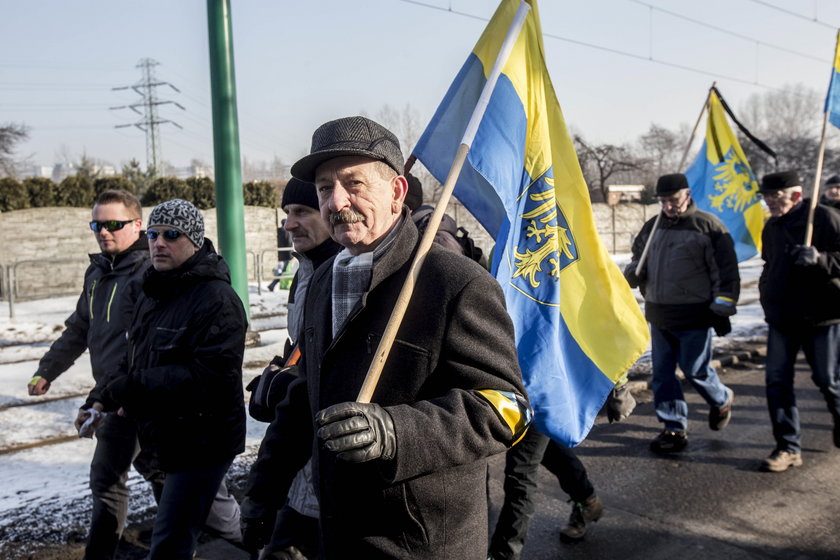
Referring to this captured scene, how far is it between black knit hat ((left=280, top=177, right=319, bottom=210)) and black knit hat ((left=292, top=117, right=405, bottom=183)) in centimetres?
122

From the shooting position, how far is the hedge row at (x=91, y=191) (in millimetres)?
18672

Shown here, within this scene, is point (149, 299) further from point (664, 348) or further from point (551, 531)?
point (664, 348)

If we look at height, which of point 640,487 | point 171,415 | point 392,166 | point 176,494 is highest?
point 392,166

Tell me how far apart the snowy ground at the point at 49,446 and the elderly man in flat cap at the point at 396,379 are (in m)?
2.71

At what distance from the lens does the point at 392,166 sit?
83.1 inches

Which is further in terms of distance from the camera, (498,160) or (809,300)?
(809,300)

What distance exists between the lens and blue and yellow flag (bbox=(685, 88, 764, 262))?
7188 millimetres

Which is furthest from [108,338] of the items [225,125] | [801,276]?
[225,125]

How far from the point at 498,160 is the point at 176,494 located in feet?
6.25

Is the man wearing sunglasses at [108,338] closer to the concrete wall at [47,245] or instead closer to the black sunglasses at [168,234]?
the black sunglasses at [168,234]

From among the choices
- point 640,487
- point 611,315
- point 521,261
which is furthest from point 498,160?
point 640,487

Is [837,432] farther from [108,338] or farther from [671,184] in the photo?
[108,338]

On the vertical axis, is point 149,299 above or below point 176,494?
above

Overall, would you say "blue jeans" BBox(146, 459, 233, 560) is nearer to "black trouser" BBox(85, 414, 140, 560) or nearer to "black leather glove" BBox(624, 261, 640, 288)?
"black trouser" BBox(85, 414, 140, 560)
